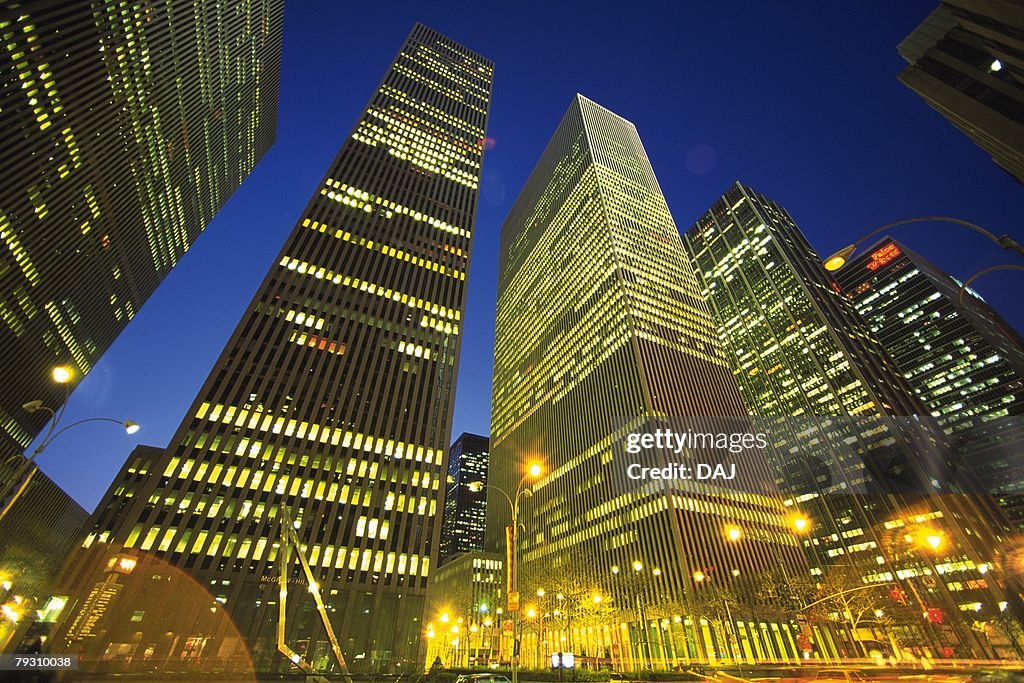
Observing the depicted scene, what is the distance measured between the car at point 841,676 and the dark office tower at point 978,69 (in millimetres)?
33241

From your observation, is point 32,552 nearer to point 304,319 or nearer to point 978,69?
point 304,319

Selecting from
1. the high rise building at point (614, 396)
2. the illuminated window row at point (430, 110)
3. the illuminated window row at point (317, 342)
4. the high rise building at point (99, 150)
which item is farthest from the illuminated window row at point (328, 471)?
the illuminated window row at point (430, 110)

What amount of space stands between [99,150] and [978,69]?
117m

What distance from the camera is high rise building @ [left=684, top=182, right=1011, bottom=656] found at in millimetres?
104750

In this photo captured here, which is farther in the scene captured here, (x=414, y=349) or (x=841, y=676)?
(x=414, y=349)

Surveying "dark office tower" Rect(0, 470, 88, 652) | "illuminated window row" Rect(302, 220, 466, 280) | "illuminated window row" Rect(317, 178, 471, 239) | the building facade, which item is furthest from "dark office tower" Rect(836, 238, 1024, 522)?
"dark office tower" Rect(0, 470, 88, 652)

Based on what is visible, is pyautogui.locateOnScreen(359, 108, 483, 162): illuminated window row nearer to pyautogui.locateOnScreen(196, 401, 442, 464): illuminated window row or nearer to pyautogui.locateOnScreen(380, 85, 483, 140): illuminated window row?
pyautogui.locateOnScreen(380, 85, 483, 140): illuminated window row

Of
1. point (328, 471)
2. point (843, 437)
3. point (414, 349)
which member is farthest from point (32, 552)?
point (843, 437)

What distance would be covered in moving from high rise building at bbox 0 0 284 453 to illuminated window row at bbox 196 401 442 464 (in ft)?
137

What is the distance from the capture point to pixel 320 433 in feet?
229

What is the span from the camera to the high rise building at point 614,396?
83562mm

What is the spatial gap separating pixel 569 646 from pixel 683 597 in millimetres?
26883

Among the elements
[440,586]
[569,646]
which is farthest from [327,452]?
[440,586]
